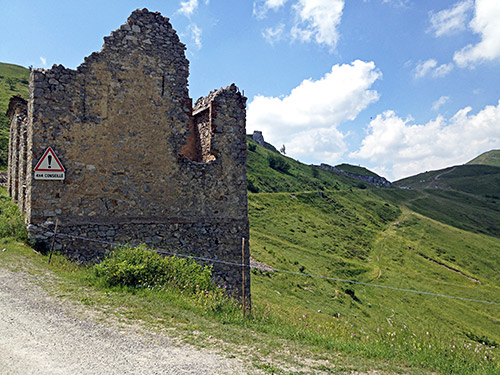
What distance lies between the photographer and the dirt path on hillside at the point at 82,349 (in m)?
5.32

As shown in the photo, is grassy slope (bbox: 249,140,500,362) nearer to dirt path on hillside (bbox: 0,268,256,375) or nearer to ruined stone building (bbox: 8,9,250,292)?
ruined stone building (bbox: 8,9,250,292)

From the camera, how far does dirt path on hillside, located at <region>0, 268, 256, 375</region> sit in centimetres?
532

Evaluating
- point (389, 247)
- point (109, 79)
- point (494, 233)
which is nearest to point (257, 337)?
point (109, 79)

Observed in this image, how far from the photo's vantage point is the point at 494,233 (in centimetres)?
10650

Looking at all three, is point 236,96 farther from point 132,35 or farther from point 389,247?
point 389,247

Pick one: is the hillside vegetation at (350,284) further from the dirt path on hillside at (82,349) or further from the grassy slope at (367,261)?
the dirt path on hillside at (82,349)

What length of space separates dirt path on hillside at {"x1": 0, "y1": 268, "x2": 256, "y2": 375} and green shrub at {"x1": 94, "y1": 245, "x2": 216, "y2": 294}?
2.14 m

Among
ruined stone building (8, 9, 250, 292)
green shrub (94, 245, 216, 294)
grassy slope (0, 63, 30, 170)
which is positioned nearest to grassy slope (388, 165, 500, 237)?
ruined stone building (8, 9, 250, 292)

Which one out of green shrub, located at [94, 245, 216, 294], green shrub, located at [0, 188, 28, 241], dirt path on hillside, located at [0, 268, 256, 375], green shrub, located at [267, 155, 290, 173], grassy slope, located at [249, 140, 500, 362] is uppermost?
green shrub, located at [267, 155, 290, 173]

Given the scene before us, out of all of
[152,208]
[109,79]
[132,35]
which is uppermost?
[132,35]

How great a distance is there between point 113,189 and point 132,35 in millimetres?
5608

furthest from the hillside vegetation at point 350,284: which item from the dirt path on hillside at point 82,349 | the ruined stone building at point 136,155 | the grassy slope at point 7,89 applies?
the grassy slope at point 7,89

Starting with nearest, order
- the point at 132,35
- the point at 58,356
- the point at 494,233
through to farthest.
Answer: the point at 58,356 < the point at 132,35 < the point at 494,233

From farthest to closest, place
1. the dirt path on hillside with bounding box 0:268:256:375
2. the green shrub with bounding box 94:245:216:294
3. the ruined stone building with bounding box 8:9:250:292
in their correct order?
1. the ruined stone building with bounding box 8:9:250:292
2. the green shrub with bounding box 94:245:216:294
3. the dirt path on hillside with bounding box 0:268:256:375
